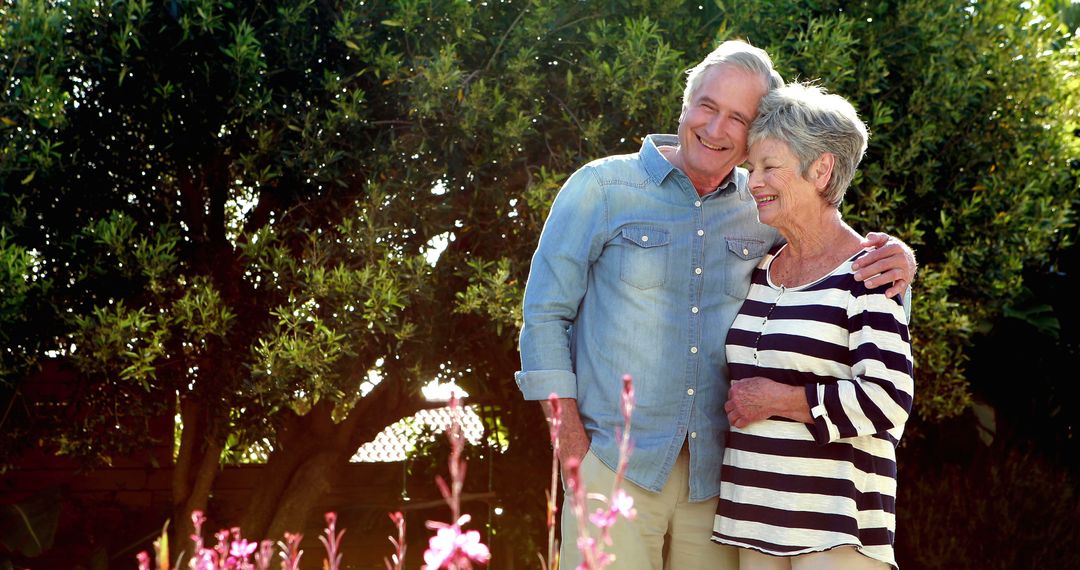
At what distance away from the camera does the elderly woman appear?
2.57 metres

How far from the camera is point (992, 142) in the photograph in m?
6.23

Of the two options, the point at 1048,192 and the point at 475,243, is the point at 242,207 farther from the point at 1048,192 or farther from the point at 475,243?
the point at 1048,192

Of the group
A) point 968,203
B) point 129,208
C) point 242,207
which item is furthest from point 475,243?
point 968,203

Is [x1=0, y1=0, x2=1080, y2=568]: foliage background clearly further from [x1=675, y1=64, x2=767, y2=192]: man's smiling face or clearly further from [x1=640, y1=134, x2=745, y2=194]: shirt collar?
[x1=675, y1=64, x2=767, y2=192]: man's smiling face

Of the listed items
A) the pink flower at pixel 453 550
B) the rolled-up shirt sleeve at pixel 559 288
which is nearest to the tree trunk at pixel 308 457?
the rolled-up shirt sleeve at pixel 559 288

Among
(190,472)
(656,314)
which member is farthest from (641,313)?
(190,472)

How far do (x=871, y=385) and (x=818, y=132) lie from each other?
26.3 inches

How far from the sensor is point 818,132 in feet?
9.11

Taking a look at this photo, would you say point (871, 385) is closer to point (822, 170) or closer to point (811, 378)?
point (811, 378)

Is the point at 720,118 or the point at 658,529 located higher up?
the point at 720,118

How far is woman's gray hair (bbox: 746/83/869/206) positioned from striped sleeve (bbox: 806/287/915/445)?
366 mm

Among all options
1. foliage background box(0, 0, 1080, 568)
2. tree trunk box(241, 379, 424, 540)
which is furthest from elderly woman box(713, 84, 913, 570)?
tree trunk box(241, 379, 424, 540)

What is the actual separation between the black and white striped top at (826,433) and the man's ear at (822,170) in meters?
0.22

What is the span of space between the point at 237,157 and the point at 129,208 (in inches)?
24.7
